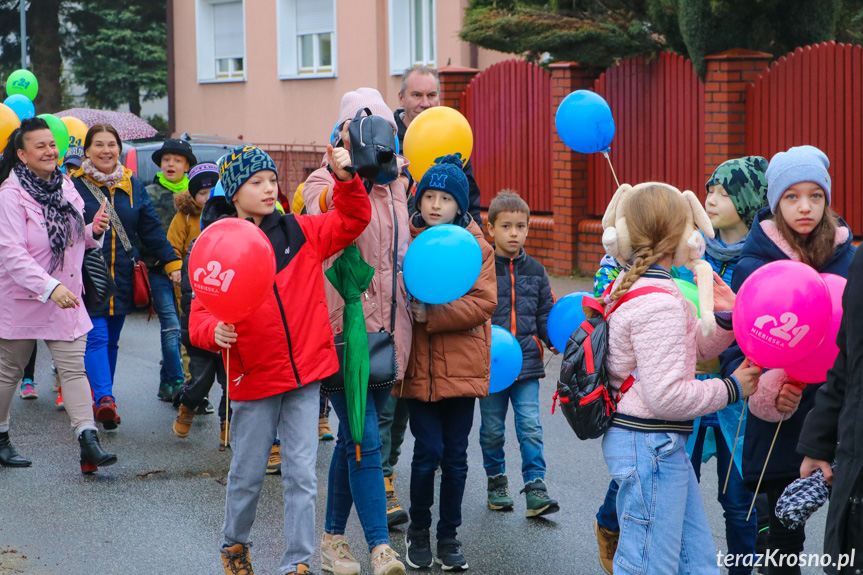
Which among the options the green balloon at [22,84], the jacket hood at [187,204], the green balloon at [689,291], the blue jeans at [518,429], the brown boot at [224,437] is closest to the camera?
the green balloon at [689,291]

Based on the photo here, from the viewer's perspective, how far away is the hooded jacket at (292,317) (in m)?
4.26

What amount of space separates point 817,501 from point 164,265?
5.65 m

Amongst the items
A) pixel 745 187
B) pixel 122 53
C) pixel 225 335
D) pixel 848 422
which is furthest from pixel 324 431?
pixel 122 53

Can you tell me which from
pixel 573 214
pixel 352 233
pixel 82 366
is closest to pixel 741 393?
pixel 352 233

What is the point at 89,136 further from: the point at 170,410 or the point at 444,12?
the point at 444,12

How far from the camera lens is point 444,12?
1794 cm

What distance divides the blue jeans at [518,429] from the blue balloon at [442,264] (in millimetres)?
1092

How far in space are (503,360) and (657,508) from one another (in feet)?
6.01

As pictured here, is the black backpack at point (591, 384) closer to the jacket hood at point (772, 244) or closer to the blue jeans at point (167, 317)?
the jacket hood at point (772, 244)

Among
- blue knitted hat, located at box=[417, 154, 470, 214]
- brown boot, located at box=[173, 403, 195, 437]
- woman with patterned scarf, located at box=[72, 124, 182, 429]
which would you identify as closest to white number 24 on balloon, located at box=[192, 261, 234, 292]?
blue knitted hat, located at box=[417, 154, 470, 214]

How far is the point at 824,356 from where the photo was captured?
3588mm

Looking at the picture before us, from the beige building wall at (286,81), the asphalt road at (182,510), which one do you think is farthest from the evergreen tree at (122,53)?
the asphalt road at (182,510)

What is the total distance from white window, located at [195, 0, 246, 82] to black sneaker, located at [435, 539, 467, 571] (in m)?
19.9

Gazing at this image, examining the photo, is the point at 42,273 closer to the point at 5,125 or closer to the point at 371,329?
the point at 371,329
